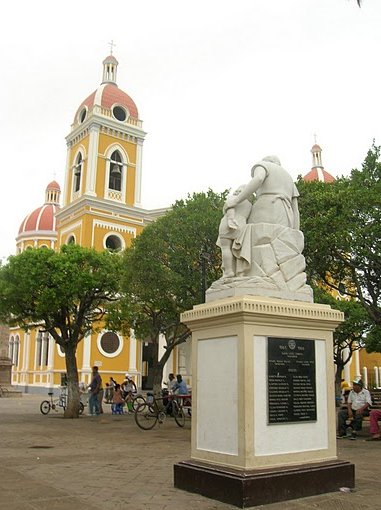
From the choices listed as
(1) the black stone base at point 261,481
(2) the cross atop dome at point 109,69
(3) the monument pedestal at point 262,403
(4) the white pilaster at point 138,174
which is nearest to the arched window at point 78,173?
(4) the white pilaster at point 138,174

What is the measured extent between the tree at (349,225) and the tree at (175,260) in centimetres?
409

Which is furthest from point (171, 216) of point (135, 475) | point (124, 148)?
point (124, 148)

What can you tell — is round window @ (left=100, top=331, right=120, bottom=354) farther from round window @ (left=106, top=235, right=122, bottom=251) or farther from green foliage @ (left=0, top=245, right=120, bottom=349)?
green foliage @ (left=0, top=245, right=120, bottom=349)

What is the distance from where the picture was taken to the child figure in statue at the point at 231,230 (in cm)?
671

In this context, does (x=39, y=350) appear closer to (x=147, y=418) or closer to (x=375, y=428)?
(x=147, y=418)

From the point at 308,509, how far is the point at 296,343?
177 cm

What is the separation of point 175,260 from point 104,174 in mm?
23343

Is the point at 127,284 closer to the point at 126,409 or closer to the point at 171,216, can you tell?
the point at 171,216

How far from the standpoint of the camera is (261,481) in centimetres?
560

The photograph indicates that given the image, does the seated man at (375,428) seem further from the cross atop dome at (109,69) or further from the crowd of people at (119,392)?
the cross atop dome at (109,69)

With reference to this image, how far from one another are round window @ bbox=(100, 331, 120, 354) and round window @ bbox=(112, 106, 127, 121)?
54.5ft

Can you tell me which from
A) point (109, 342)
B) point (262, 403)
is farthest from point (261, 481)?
point (109, 342)

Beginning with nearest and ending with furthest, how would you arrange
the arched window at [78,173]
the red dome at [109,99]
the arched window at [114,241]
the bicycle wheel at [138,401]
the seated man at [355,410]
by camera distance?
the seated man at [355,410], the bicycle wheel at [138,401], the arched window at [114,241], the red dome at [109,99], the arched window at [78,173]

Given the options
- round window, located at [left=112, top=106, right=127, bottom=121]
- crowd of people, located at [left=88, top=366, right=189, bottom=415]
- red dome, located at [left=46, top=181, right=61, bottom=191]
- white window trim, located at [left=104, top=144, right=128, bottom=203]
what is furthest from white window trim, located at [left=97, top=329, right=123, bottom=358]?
red dome, located at [left=46, top=181, right=61, bottom=191]
